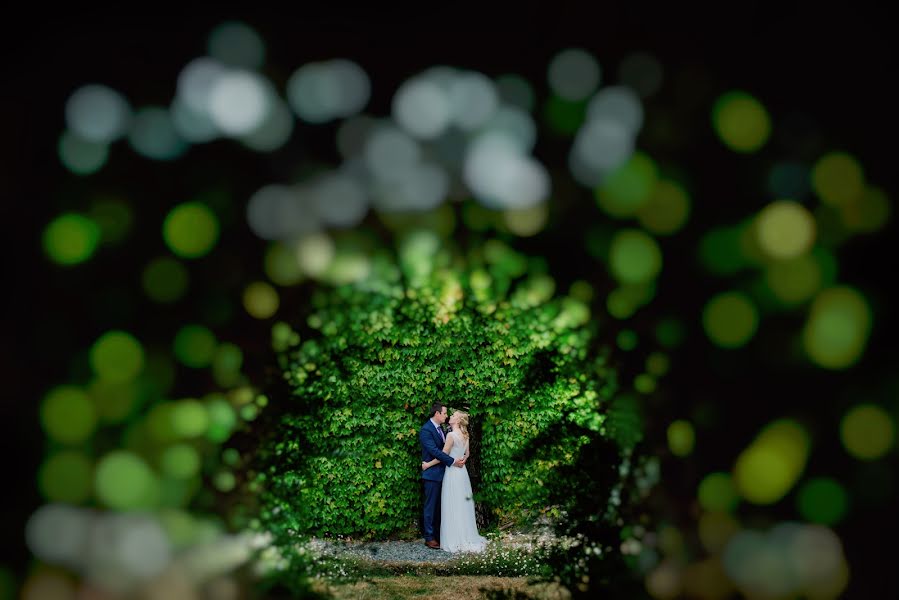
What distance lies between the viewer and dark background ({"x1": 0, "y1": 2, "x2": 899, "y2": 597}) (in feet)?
7.80

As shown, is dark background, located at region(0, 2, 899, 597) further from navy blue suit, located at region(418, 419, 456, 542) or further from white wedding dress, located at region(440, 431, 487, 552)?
white wedding dress, located at region(440, 431, 487, 552)

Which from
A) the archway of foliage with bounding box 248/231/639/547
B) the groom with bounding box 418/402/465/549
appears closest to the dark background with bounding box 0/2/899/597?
the archway of foliage with bounding box 248/231/639/547

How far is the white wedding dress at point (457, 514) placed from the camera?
7.87 meters

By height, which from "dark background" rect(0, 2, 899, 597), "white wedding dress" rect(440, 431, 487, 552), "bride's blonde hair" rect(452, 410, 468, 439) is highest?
"dark background" rect(0, 2, 899, 597)

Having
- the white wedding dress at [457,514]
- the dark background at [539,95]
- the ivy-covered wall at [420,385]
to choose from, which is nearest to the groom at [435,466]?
the white wedding dress at [457,514]

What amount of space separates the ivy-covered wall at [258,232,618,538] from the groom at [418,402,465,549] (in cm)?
29

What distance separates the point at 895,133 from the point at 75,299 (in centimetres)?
307

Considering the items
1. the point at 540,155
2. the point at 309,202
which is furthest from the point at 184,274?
the point at 540,155

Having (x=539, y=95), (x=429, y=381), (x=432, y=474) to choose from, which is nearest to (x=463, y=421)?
(x=429, y=381)

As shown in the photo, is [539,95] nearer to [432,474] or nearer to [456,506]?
[432,474]

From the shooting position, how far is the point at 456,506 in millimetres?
7922

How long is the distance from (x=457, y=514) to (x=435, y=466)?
2.05 feet

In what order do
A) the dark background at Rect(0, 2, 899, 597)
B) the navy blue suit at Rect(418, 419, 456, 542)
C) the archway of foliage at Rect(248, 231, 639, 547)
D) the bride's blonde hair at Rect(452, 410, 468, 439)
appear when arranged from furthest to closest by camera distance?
1. the bride's blonde hair at Rect(452, 410, 468, 439)
2. the navy blue suit at Rect(418, 419, 456, 542)
3. the archway of foliage at Rect(248, 231, 639, 547)
4. the dark background at Rect(0, 2, 899, 597)

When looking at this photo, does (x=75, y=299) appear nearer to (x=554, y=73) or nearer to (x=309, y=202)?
(x=309, y=202)
